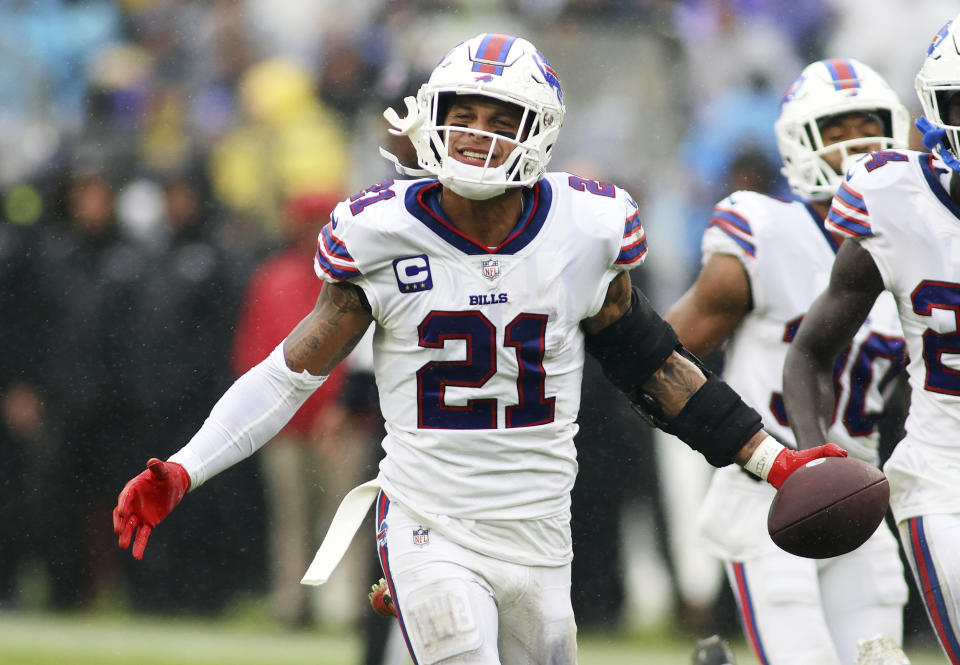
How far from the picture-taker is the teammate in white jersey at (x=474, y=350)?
328 cm

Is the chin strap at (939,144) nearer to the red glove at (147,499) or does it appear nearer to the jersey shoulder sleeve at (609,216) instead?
the jersey shoulder sleeve at (609,216)

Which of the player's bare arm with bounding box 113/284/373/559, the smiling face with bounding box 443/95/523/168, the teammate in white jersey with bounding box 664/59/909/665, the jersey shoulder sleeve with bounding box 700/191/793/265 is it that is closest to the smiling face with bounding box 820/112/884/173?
the teammate in white jersey with bounding box 664/59/909/665

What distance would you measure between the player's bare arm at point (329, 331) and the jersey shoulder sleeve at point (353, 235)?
0.06 meters

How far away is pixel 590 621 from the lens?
259 inches

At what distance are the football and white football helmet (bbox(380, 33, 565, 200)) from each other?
892 mm

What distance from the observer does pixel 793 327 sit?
13.6ft

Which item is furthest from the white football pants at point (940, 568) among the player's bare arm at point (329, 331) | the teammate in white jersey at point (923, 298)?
the player's bare arm at point (329, 331)

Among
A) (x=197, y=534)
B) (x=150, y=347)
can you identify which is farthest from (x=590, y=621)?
(x=150, y=347)

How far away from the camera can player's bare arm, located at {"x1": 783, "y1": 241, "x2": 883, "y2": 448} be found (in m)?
3.55

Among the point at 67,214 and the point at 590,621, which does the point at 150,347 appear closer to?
the point at 67,214

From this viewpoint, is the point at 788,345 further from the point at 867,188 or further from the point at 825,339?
the point at 867,188

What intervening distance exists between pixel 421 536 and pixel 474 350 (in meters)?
0.42

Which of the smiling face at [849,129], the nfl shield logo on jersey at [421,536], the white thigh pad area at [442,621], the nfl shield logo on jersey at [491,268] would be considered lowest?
the white thigh pad area at [442,621]

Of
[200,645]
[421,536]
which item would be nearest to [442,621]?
[421,536]
